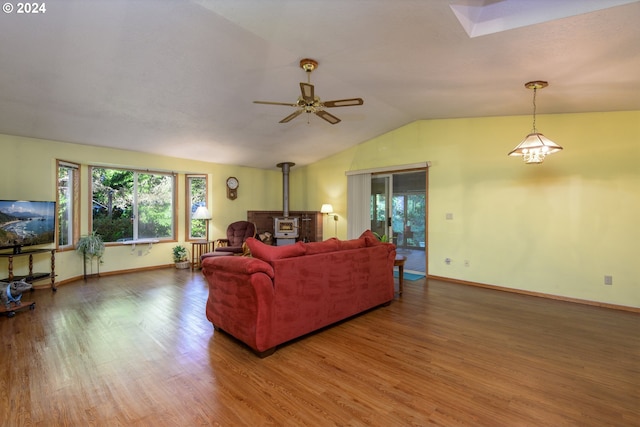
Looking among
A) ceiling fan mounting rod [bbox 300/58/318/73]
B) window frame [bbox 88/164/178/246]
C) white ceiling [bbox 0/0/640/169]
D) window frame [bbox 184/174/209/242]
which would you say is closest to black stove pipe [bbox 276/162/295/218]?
window frame [bbox 184/174/209/242]

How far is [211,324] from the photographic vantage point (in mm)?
3254

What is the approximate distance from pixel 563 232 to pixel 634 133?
152 centimetres

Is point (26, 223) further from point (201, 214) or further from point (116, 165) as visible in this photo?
point (201, 214)

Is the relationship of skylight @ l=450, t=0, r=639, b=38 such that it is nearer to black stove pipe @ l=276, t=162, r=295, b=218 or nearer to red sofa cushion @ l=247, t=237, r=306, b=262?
red sofa cushion @ l=247, t=237, r=306, b=262

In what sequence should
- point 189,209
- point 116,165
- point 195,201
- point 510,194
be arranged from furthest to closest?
point 195,201, point 189,209, point 116,165, point 510,194

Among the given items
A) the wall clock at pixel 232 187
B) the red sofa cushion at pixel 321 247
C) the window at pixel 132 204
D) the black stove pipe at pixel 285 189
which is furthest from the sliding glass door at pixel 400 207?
the window at pixel 132 204

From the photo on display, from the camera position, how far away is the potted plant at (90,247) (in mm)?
5180

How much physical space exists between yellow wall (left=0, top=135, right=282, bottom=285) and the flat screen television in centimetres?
36

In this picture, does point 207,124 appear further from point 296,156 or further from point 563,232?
point 563,232

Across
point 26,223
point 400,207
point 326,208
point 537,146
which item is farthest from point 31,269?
point 537,146

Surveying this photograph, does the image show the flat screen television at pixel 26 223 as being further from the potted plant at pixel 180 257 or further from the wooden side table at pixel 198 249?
the wooden side table at pixel 198 249

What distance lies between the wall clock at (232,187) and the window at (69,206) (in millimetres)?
2888

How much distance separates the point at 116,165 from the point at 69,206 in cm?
108

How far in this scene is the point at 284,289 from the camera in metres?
2.65
